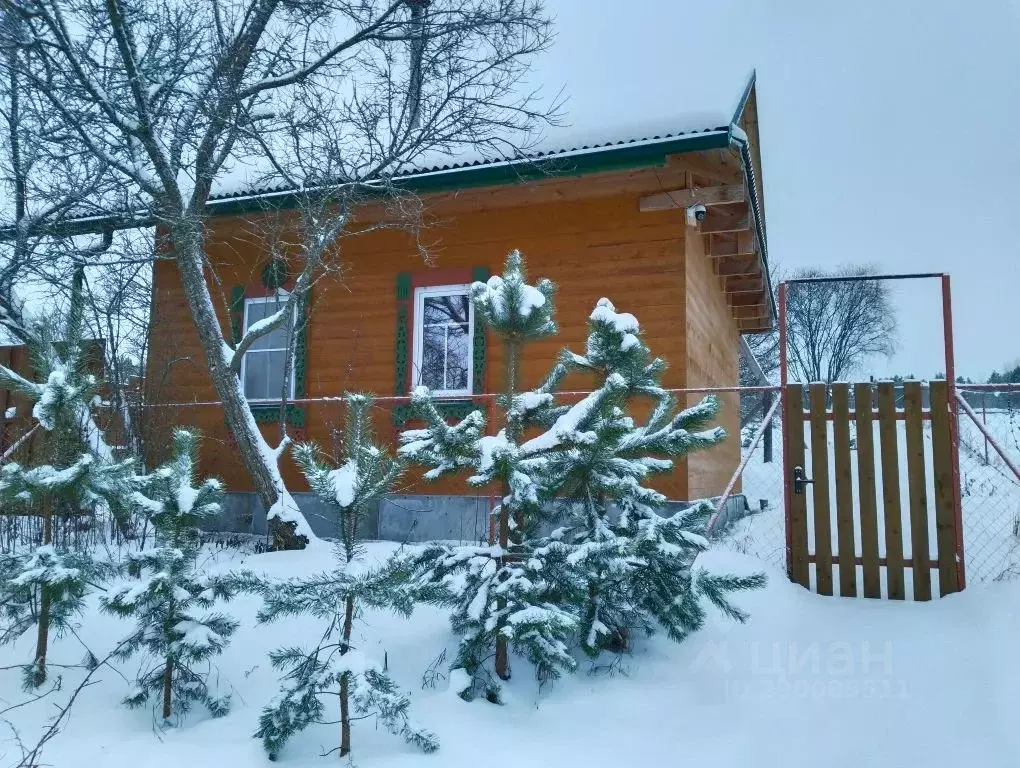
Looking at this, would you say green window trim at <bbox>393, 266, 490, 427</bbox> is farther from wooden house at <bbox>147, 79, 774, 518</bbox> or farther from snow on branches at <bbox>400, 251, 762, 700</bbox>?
snow on branches at <bbox>400, 251, 762, 700</bbox>

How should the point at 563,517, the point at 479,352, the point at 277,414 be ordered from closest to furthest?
the point at 563,517, the point at 479,352, the point at 277,414

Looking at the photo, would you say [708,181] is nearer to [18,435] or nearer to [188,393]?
[188,393]

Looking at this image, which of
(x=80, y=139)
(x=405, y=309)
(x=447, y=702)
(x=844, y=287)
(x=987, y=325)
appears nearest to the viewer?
(x=447, y=702)

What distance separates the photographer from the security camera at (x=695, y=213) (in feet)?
24.5

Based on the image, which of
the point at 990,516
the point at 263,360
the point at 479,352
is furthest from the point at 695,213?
the point at 263,360

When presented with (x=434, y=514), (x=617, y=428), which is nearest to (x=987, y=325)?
(x=434, y=514)

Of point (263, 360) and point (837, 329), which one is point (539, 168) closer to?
point (263, 360)

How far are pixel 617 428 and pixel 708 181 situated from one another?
4.54 metres

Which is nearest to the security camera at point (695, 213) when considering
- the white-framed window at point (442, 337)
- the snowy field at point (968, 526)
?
the white-framed window at point (442, 337)

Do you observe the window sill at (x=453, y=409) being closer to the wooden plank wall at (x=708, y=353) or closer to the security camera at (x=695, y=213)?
the wooden plank wall at (x=708, y=353)

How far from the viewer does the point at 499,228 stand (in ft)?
27.2

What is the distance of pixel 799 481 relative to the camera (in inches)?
212

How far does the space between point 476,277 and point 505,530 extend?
15.3 feet

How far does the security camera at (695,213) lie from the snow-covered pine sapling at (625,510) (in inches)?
136
